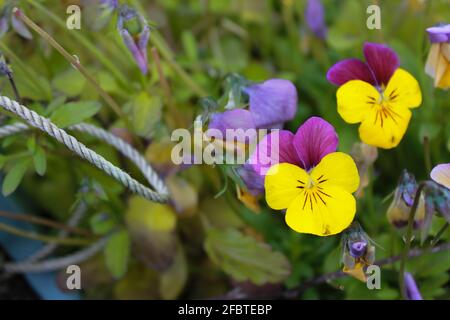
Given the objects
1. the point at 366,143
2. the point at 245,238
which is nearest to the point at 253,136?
the point at 366,143

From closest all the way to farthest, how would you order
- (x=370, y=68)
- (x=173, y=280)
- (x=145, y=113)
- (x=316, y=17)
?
(x=370, y=68), (x=145, y=113), (x=173, y=280), (x=316, y=17)

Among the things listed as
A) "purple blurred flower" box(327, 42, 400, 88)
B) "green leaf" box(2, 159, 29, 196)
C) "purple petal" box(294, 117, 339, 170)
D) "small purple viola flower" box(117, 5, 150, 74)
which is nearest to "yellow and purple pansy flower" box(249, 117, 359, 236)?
"purple petal" box(294, 117, 339, 170)

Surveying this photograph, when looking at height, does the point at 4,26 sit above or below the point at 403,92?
above

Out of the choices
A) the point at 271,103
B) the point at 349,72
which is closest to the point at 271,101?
the point at 271,103

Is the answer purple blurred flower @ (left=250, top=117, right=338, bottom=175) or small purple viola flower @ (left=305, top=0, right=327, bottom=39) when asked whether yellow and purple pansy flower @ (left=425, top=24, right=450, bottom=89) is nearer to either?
purple blurred flower @ (left=250, top=117, right=338, bottom=175)

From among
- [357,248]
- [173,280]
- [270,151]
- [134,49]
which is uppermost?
[134,49]

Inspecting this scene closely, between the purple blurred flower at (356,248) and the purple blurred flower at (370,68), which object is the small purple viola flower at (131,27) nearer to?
the purple blurred flower at (370,68)

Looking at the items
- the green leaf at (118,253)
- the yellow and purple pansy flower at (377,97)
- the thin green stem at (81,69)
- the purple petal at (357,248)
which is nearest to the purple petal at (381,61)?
the yellow and purple pansy flower at (377,97)

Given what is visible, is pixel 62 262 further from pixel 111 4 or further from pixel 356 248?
pixel 356 248
